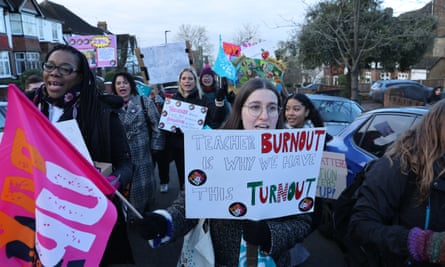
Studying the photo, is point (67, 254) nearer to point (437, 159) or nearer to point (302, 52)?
point (437, 159)

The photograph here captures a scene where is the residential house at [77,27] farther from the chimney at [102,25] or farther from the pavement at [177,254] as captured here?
the pavement at [177,254]

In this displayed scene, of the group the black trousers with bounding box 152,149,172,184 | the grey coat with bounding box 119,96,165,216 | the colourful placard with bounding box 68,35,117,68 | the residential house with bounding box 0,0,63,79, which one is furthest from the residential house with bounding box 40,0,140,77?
the grey coat with bounding box 119,96,165,216

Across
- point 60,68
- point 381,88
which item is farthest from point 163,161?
point 381,88

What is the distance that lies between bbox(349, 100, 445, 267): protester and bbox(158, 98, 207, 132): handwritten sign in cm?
354

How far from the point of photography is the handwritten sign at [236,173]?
1733mm

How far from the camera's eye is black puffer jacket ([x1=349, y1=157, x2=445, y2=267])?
170 centimetres

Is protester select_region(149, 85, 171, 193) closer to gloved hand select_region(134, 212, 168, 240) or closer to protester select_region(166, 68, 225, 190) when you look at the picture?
protester select_region(166, 68, 225, 190)

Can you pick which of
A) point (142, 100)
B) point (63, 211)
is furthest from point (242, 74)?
point (63, 211)

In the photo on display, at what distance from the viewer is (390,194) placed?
176 cm

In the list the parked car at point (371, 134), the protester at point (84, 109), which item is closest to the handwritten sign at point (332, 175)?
the parked car at point (371, 134)

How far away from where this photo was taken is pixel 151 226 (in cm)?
168

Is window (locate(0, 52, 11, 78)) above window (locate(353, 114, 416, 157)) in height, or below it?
above

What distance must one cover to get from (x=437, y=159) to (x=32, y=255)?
1.92m

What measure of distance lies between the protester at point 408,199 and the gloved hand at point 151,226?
1000 millimetres
